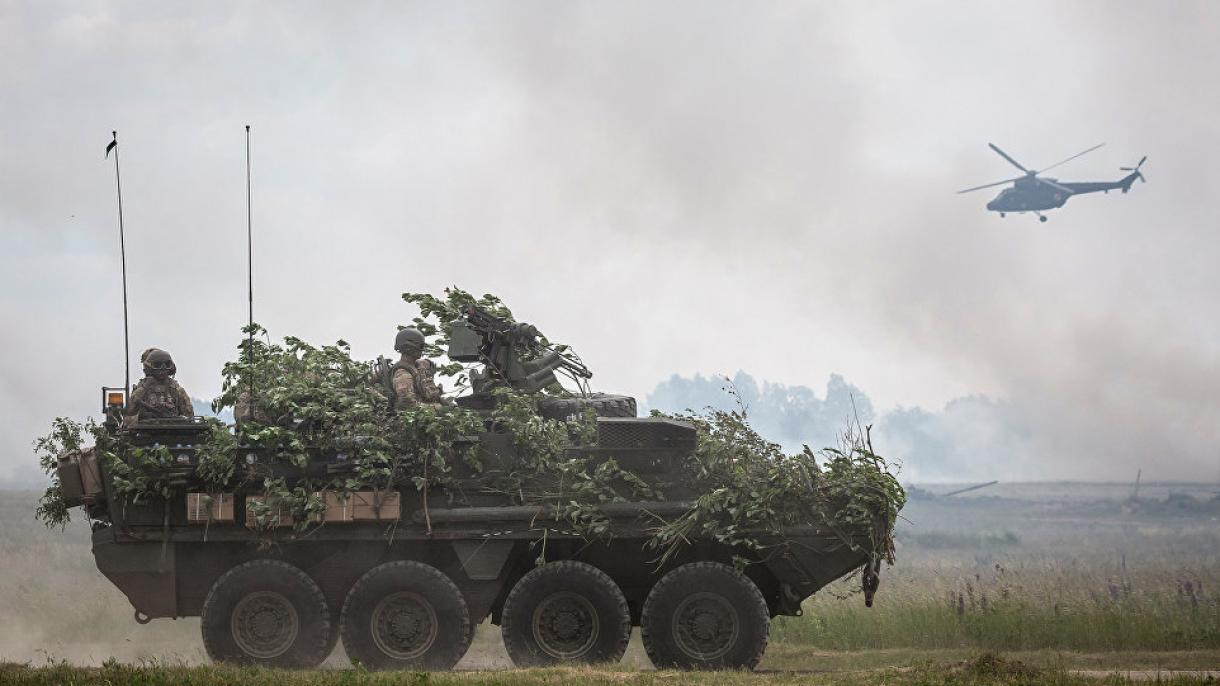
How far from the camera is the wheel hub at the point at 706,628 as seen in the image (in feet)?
52.4

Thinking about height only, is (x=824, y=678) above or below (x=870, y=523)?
below

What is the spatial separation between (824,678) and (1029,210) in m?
50.6

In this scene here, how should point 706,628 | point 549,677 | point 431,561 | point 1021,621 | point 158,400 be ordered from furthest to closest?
point 1021,621
point 158,400
point 431,561
point 706,628
point 549,677

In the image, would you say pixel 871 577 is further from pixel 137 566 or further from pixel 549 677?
pixel 137 566

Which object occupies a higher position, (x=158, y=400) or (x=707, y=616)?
(x=158, y=400)

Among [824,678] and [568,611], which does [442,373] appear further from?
[824,678]

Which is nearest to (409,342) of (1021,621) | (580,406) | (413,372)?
(413,372)

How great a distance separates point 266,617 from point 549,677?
12.1ft

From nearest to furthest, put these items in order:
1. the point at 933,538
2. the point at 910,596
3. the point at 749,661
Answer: the point at 749,661
the point at 910,596
the point at 933,538

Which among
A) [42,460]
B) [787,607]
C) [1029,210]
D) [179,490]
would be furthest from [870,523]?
[1029,210]

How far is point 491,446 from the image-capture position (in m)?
16.4

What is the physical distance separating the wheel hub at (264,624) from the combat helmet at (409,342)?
10.9 ft

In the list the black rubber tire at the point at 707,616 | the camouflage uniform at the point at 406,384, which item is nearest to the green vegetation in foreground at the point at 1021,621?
the black rubber tire at the point at 707,616

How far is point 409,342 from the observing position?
1758cm
